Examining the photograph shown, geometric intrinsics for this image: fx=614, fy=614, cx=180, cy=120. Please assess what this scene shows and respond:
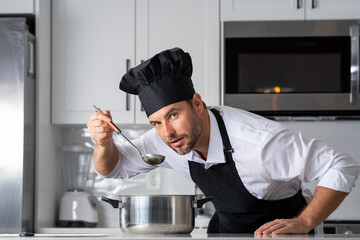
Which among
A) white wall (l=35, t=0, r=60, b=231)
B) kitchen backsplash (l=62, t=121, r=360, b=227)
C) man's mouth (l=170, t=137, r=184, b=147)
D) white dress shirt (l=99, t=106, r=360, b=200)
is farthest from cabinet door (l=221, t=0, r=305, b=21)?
man's mouth (l=170, t=137, r=184, b=147)

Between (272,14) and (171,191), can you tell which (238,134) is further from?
(171,191)

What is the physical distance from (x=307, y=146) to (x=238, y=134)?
0.24 m

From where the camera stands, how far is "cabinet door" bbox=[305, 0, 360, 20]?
3.33m

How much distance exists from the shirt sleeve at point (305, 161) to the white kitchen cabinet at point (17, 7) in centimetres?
192

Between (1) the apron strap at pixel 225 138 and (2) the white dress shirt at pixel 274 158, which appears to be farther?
(1) the apron strap at pixel 225 138

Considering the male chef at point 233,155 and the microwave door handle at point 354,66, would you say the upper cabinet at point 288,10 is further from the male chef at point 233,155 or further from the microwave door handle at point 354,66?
the male chef at point 233,155

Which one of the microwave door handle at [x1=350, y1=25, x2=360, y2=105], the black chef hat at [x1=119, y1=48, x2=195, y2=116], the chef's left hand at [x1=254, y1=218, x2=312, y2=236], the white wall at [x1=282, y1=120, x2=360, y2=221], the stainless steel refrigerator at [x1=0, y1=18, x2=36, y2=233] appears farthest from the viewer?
the white wall at [x1=282, y1=120, x2=360, y2=221]

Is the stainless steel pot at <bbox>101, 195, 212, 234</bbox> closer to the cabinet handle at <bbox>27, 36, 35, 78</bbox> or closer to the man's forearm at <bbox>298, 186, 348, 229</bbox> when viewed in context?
the man's forearm at <bbox>298, 186, 348, 229</bbox>

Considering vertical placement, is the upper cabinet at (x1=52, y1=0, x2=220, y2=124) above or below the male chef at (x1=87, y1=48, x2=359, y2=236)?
above

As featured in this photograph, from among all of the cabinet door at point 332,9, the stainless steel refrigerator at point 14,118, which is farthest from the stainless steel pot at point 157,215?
the cabinet door at point 332,9

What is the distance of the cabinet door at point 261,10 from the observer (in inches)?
132

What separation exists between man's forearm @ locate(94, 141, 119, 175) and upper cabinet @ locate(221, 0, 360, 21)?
4.93 feet

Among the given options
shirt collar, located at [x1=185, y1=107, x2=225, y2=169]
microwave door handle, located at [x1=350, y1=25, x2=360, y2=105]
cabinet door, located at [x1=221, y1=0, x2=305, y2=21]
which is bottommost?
shirt collar, located at [x1=185, y1=107, x2=225, y2=169]

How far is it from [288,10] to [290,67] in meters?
0.32
